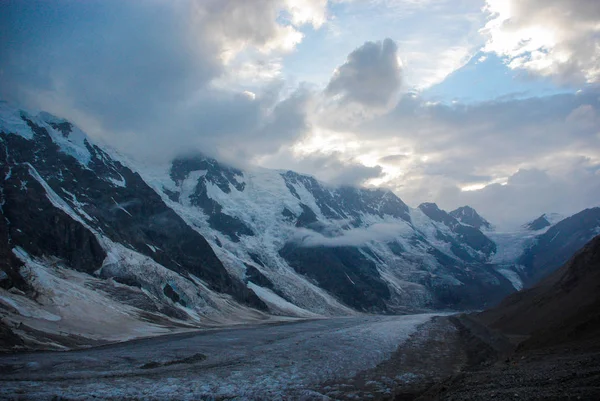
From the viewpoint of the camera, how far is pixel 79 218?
456ft

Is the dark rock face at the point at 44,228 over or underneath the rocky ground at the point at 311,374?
over

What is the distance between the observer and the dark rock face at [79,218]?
12018 centimetres

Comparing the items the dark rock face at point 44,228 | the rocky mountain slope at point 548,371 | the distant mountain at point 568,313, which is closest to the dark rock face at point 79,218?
the dark rock face at point 44,228

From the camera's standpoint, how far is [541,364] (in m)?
28.0

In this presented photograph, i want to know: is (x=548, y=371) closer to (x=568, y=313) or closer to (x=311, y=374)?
(x=311, y=374)

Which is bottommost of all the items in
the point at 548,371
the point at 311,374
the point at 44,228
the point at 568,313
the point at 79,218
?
the point at 311,374

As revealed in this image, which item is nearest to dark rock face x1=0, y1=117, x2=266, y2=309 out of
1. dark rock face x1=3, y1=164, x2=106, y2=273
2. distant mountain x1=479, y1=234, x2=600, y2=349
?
dark rock face x1=3, y1=164, x2=106, y2=273

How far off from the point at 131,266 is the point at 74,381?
347ft

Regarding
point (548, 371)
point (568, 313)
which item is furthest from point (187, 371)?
point (568, 313)

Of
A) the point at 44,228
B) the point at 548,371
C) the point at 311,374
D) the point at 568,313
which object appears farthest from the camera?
the point at 44,228

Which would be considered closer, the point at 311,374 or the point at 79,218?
the point at 311,374

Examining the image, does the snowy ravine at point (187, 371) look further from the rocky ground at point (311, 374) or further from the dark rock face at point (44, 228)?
the dark rock face at point (44, 228)

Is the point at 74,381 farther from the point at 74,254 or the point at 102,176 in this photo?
the point at 102,176

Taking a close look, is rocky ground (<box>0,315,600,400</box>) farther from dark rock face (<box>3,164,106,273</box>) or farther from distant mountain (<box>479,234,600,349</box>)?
dark rock face (<box>3,164,106,273</box>)
